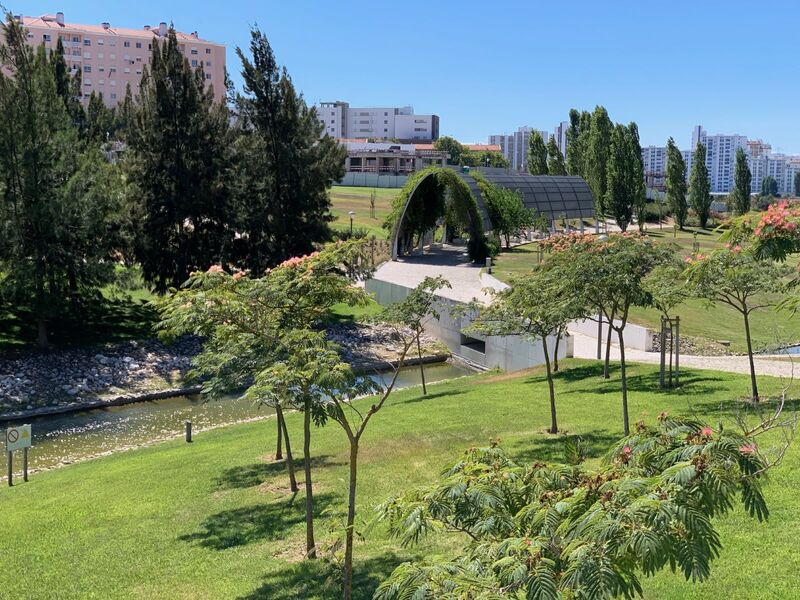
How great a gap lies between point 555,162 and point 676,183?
14.1 metres

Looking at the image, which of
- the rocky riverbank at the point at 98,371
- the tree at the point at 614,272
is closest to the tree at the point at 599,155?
the rocky riverbank at the point at 98,371

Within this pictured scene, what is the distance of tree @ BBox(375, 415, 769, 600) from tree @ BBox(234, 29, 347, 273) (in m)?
32.1

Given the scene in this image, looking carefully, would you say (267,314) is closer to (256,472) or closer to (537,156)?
(256,472)

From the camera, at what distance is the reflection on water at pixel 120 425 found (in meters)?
21.3

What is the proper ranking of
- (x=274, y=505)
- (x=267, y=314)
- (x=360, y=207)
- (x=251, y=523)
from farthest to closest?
1. (x=360, y=207)
2. (x=274, y=505)
3. (x=251, y=523)
4. (x=267, y=314)

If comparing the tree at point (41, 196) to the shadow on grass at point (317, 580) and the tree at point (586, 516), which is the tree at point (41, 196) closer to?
the shadow on grass at point (317, 580)

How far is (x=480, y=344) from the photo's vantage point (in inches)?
1302

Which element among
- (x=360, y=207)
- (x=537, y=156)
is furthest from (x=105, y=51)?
(x=537, y=156)

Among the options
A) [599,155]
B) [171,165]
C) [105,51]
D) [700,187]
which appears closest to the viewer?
[171,165]

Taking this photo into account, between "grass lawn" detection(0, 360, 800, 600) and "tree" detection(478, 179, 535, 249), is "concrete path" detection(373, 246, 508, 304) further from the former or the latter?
"grass lawn" detection(0, 360, 800, 600)

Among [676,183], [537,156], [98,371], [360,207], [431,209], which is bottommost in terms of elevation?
[98,371]

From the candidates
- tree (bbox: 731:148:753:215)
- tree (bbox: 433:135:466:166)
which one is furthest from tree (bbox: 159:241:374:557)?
tree (bbox: 433:135:466:166)

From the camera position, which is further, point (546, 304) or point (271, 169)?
point (271, 169)

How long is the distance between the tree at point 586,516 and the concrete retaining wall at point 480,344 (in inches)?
609
